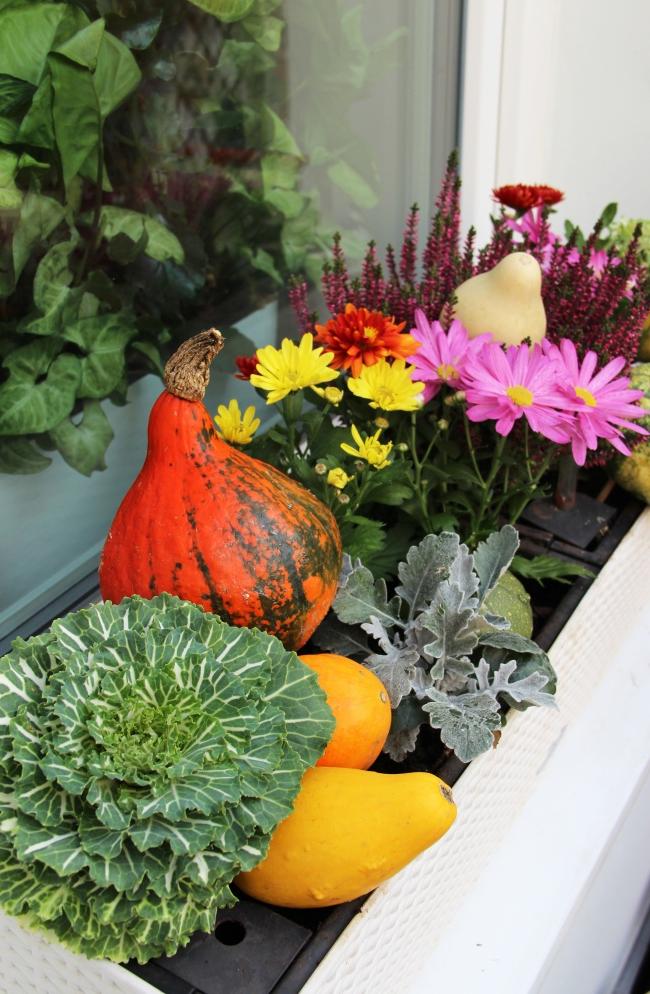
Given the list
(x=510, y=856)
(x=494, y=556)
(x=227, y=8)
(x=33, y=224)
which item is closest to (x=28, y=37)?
(x=33, y=224)

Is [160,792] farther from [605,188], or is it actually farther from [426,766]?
[605,188]

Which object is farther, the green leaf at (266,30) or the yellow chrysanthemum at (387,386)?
the green leaf at (266,30)

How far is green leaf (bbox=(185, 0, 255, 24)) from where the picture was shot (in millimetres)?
873

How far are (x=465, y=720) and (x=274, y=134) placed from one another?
0.73m

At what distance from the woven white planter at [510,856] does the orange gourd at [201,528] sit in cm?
20

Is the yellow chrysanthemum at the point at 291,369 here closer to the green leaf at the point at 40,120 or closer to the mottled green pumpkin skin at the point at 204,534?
the mottled green pumpkin skin at the point at 204,534

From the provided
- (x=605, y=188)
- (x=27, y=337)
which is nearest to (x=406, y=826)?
(x=27, y=337)

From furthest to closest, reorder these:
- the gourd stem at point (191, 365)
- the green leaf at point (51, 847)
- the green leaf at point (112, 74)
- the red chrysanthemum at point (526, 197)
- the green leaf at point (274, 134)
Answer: the green leaf at point (274, 134) → the red chrysanthemum at point (526, 197) → the green leaf at point (112, 74) → the gourd stem at point (191, 365) → the green leaf at point (51, 847)

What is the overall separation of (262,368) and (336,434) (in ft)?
0.37

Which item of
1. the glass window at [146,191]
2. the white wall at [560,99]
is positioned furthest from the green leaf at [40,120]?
the white wall at [560,99]

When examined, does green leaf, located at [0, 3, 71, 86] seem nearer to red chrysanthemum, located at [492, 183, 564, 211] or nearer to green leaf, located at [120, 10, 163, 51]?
green leaf, located at [120, 10, 163, 51]

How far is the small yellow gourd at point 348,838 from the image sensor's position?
0.54 m

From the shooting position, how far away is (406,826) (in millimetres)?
538

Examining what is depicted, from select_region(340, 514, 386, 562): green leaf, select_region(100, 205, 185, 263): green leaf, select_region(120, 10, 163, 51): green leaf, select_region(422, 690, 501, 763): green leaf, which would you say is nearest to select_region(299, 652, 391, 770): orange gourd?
select_region(422, 690, 501, 763): green leaf
